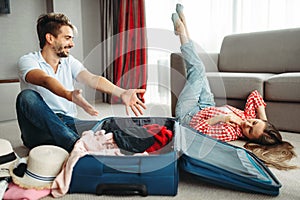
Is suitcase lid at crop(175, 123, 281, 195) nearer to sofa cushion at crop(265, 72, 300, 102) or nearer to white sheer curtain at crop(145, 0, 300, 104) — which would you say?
sofa cushion at crop(265, 72, 300, 102)

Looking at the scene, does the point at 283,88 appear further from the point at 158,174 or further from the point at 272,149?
the point at 158,174

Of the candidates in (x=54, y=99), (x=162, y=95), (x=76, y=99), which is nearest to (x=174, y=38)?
(x=162, y=95)

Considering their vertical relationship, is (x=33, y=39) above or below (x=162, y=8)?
below

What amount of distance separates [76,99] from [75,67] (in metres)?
0.62

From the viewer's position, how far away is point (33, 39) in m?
3.28

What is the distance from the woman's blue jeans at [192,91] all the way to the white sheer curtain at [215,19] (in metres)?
0.38

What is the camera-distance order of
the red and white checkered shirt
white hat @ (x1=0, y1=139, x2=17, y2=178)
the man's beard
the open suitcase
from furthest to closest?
the red and white checkered shirt < the man's beard < white hat @ (x1=0, y1=139, x2=17, y2=178) < the open suitcase

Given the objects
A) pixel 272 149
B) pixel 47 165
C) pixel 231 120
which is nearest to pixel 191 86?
pixel 231 120

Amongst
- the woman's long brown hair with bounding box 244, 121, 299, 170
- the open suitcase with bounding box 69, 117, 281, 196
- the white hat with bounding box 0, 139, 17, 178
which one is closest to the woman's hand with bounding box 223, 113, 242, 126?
the woman's long brown hair with bounding box 244, 121, 299, 170

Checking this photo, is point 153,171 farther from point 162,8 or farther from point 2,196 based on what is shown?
point 162,8

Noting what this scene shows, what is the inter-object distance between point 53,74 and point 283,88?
1.44 meters

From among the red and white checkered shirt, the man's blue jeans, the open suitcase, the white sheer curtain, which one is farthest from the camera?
the white sheer curtain

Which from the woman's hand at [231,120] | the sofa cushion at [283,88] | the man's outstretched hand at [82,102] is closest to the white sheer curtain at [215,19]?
the woman's hand at [231,120]

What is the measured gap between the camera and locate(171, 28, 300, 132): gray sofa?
204cm
